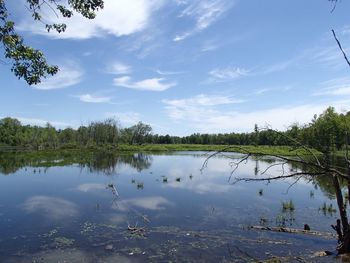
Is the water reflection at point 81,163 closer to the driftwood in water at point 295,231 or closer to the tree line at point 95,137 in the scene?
the driftwood in water at point 295,231

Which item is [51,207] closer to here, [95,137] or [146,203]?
[146,203]

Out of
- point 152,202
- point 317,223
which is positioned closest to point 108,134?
point 152,202

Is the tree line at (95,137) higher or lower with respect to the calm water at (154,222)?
higher

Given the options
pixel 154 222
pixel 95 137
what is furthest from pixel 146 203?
pixel 95 137

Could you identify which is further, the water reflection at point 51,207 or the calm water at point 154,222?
the water reflection at point 51,207

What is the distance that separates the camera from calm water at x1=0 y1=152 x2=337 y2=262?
45.1 ft

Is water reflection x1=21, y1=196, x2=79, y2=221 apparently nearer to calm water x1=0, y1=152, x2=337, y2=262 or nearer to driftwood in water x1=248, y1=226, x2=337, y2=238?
calm water x1=0, y1=152, x2=337, y2=262

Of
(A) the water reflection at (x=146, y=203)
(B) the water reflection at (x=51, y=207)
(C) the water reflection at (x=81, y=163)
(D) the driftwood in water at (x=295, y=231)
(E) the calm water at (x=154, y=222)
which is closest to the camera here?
(E) the calm water at (x=154, y=222)

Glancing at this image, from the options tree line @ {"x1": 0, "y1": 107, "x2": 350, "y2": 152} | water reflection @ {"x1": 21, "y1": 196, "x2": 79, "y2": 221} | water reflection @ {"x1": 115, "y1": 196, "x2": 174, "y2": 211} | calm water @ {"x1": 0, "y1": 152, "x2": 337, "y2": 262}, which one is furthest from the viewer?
tree line @ {"x1": 0, "y1": 107, "x2": 350, "y2": 152}

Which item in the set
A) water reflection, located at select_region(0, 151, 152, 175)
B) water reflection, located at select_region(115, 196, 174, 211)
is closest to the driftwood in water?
water reflection, located at select_region(115, 196, 174, 211)

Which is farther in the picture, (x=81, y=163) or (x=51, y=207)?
(x=81, y=163)

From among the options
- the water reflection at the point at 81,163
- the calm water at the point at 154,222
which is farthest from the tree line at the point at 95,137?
the calm water at the point at 154,222

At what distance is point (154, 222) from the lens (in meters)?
18.6

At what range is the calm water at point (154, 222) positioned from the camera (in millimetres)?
13734
